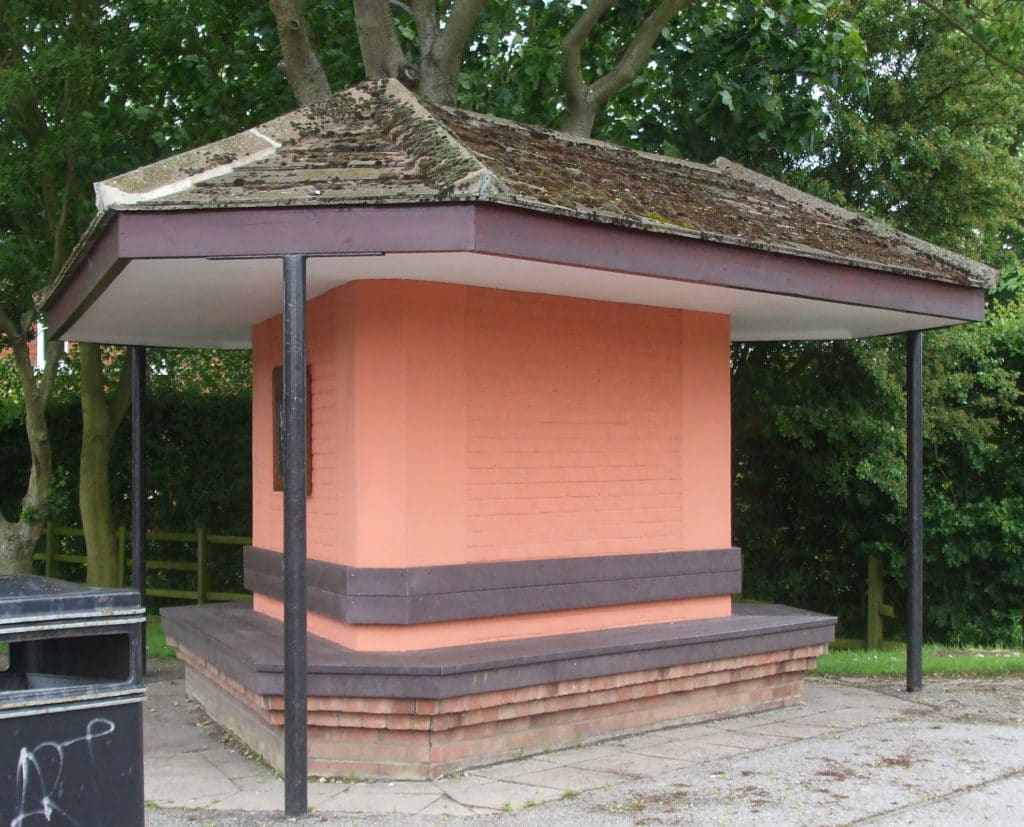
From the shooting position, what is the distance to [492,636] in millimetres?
7094

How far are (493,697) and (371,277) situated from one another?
257 cm

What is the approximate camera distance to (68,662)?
175 inches

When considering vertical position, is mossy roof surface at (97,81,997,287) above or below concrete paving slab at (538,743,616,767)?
above

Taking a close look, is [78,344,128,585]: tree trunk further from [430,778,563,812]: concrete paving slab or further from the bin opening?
the bin opening

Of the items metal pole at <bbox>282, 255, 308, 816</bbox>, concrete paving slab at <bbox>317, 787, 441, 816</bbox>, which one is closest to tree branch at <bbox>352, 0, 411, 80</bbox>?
metal pole at <bbox>282, 255, 308, 816</bbox>

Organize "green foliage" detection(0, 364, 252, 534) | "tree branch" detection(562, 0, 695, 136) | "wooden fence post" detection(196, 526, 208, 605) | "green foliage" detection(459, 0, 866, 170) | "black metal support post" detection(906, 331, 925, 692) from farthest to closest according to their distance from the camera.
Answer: "green foliage" detection(0, 364, 252, 534) → "wooden fence post" detection(196, 526, 208, 605) → "green foliage" detection(459, 0, 866, 170) → "tree branch" detection(562, 0, 695, 136) → "black metal support post" detection(906, 331, 925, 692)

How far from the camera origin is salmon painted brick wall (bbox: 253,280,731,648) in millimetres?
6820

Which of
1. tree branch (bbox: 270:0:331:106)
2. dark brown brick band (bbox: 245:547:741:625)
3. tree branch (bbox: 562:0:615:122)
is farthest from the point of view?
tree branch (bbox: 562:0:615:122)

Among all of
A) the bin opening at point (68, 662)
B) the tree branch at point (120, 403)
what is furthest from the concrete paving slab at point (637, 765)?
the tree branch at point (120, 403)

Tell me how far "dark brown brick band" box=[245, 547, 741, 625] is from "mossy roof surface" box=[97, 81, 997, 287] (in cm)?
231

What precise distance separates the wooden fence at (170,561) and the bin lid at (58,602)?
33.3ft

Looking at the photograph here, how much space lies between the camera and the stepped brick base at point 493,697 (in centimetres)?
627

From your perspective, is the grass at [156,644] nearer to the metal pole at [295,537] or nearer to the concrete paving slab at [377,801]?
the concrete paving slab at [377,801]

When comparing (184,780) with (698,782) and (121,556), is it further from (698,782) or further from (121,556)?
(121,556)
